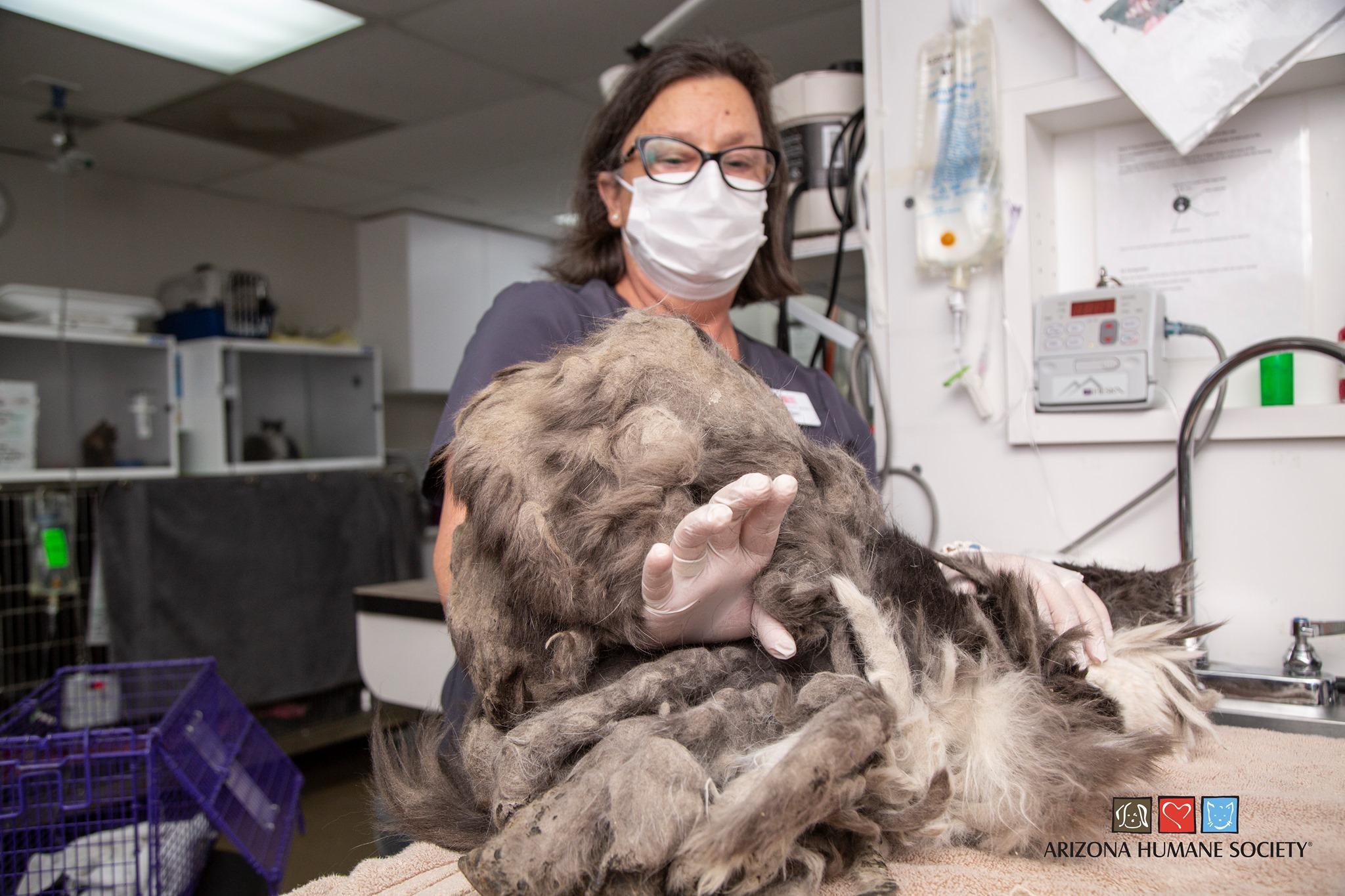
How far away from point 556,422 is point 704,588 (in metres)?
0.17

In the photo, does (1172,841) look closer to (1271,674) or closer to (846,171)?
(1271,674)

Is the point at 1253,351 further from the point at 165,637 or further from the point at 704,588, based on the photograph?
the point at 165,637

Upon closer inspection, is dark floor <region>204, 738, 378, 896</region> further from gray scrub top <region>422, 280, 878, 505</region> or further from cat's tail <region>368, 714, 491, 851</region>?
gray scrub top <region>422, 280, 878, 505</region>

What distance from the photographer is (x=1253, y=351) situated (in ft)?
3.82

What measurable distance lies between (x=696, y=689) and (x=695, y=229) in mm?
904

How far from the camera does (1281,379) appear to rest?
127 centimetres

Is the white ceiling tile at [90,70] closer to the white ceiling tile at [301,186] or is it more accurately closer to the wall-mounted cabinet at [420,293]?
the white ceiling tile at [301,186]

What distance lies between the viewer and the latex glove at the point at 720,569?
55cm

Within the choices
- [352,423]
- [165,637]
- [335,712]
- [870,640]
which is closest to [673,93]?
[870,640]

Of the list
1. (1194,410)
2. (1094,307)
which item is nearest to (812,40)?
(1094,307)

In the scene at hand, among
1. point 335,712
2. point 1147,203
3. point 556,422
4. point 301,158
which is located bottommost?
point 335,712

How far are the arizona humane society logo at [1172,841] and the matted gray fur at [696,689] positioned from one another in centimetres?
3

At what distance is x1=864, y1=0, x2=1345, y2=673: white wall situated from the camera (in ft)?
4.10

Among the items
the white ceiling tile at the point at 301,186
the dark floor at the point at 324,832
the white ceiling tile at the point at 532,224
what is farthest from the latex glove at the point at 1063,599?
the white ceiling tile at the point at 532,224
